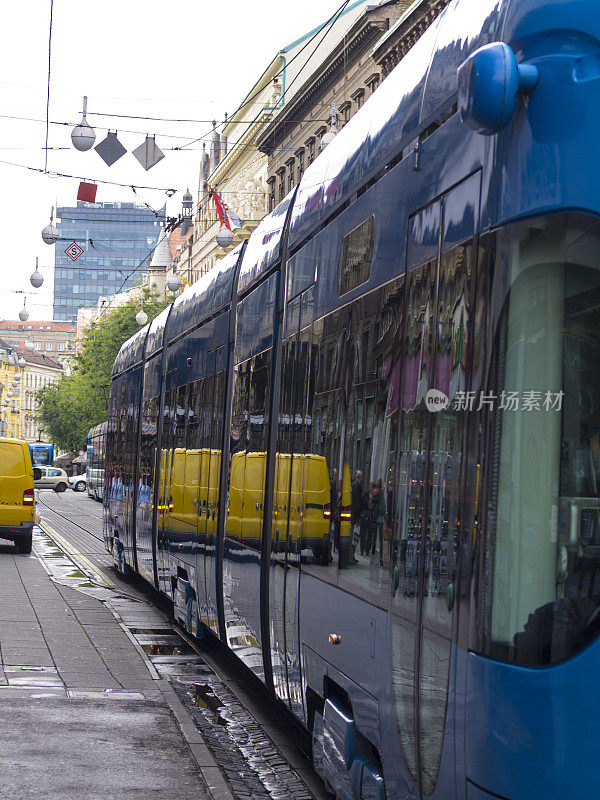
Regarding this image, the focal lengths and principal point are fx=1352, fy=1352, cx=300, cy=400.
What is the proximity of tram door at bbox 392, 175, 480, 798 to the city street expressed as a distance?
103 inches

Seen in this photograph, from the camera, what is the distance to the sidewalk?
6.86 m

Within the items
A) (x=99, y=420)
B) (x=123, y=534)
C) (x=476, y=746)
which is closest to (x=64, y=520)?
(x=123, y=534)

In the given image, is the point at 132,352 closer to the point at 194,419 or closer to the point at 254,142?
the point at 194,419

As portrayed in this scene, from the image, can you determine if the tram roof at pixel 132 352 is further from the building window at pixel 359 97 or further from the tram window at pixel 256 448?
the building window at pixel 359 97

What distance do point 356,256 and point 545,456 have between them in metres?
2.30

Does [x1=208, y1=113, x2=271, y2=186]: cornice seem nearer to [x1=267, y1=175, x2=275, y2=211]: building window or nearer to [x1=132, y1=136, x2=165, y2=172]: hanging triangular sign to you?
[x1=267, y1=175, x2=275, y2=211]: building window

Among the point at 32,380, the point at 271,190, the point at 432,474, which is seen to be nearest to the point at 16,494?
the point at 432,474

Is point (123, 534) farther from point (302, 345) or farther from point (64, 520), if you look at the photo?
point (64, 520)

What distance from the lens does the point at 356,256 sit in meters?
5.82

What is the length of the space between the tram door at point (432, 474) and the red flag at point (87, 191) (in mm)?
20672

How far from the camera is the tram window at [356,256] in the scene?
18.2ft

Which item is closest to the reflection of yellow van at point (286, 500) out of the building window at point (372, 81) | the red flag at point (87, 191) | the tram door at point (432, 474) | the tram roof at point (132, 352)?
the tram door at point (432, 474)

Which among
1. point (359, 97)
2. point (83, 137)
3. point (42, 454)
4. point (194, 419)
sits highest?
point (359, 97)

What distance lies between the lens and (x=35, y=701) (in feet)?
29.6
